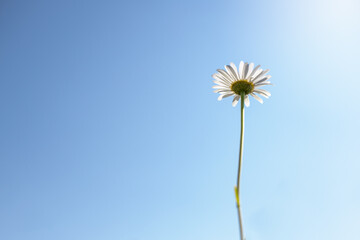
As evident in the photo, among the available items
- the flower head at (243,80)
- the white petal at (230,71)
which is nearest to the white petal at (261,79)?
the flower head at (243,80)

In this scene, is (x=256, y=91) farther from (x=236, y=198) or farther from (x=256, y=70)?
(x=236, y=198)

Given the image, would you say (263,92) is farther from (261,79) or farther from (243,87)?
(243,87)

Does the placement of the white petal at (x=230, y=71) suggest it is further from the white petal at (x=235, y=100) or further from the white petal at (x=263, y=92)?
the white petal at (x=263, y=92)

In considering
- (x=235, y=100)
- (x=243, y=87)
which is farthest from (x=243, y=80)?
(x=235, y=100)

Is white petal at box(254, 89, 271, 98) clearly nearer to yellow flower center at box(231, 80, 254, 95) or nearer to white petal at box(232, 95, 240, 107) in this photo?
yellow flower center at box(231, 80, 254, 95)

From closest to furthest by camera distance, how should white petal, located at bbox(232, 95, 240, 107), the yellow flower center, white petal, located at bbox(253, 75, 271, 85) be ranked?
white petal, located at bbox(253, 75, 271, 85)
the yellow flower center
white petal, located at bbox(232, 95, 240, 107)

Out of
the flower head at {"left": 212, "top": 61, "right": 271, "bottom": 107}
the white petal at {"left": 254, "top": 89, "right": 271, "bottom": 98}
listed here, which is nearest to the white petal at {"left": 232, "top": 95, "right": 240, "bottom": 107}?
the flower head at {"left": 212, "top": 61, "right": 271, "bottom": 107}

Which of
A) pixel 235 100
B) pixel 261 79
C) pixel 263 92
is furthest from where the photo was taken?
pixel 235 100

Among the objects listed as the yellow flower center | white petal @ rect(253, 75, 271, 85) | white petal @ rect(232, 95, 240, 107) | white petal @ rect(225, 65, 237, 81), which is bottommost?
white petal @ rect(232, 95, 240, 107)

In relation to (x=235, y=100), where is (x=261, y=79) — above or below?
above
